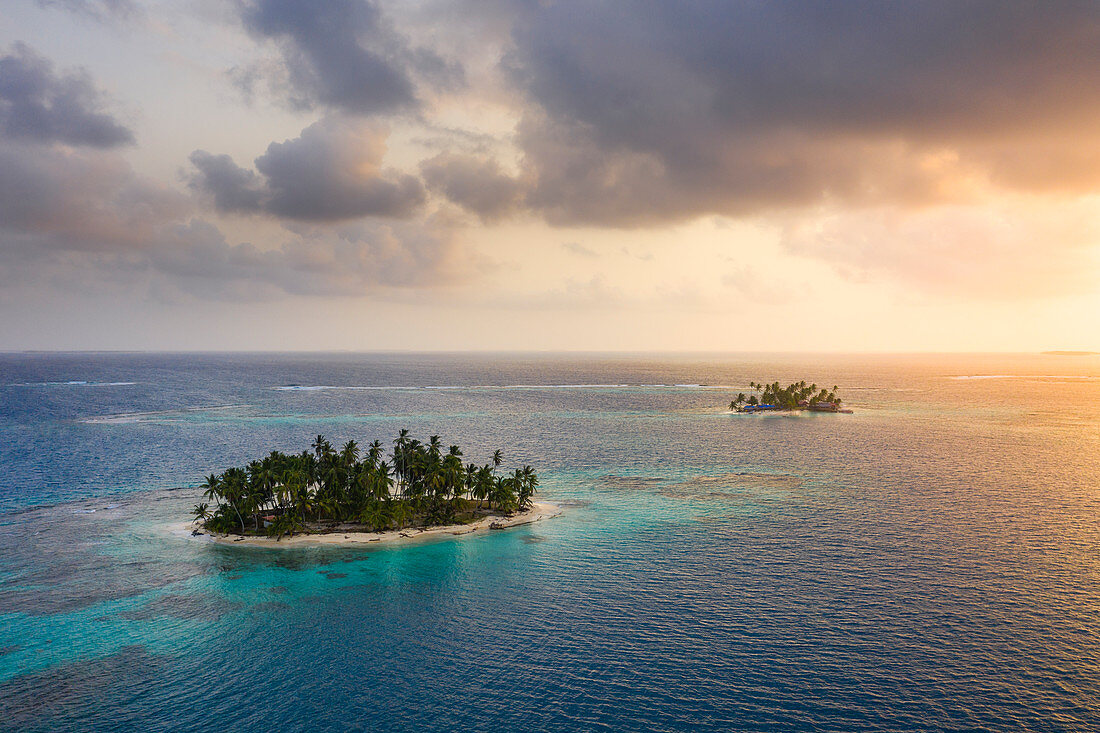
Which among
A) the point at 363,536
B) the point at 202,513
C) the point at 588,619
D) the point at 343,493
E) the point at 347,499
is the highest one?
the point at 343,493

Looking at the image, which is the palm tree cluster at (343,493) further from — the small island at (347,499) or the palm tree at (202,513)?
the small island at (347,499)

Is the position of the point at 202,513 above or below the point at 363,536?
above

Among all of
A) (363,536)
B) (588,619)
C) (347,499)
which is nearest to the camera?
(588,619)

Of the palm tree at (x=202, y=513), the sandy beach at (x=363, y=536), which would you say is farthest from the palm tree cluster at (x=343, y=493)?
the sandy beach at (x=363, y=536)

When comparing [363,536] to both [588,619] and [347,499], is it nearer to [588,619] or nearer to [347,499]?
[347,499]

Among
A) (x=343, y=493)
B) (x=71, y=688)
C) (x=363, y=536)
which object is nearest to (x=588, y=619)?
(x=363, y=536)

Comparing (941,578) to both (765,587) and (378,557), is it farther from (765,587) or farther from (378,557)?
(378,557)

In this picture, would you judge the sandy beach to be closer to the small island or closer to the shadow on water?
the small island
